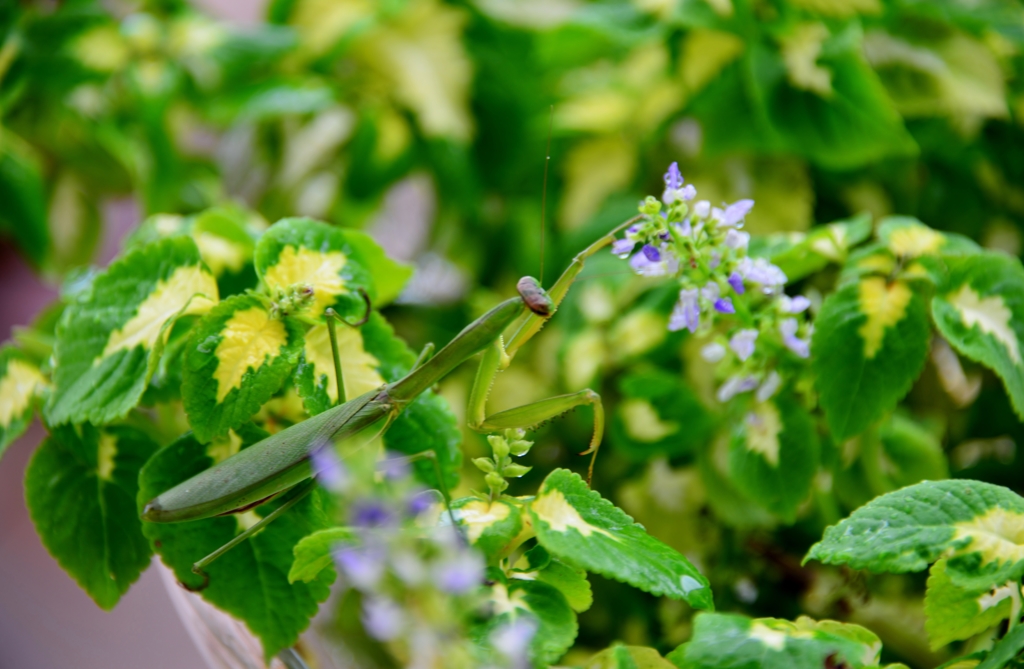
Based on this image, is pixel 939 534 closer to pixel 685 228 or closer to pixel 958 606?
pixel 958 606

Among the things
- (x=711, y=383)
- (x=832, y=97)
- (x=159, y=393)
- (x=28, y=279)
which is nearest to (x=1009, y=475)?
(x=711, y=383)

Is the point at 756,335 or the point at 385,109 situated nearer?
the point at 756,335

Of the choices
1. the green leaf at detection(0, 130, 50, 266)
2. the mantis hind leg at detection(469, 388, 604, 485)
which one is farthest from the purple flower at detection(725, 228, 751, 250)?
the green leaf at detection(0, 130, 50, 266)

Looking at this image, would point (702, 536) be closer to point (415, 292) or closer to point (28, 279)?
point (415, 292)

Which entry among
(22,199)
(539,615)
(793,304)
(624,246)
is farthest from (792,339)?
(22,199)

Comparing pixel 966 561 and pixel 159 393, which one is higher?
pixel 159 393

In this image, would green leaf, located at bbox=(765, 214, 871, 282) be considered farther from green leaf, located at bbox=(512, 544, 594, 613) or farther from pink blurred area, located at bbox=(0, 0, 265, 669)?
pink blurred area, located at bbox=(0, 0, 265, 669)

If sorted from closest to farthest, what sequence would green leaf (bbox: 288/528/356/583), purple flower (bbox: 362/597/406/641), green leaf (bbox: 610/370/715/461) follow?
1. purple flower (bbox: 362/597/406/641)
2. green leaf (bbox: 288/528/356/583)
3. green leaf (bbox: 610/370/715/461)
